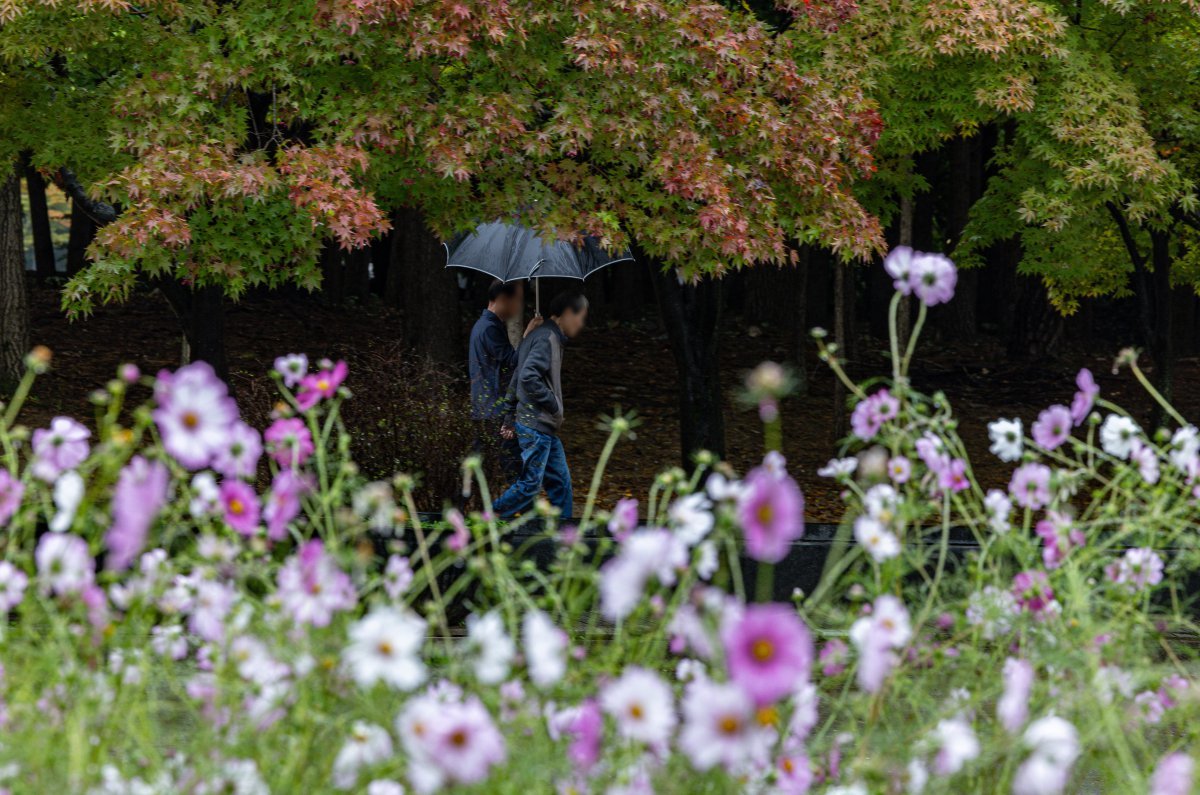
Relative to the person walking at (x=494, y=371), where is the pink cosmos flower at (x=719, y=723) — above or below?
above

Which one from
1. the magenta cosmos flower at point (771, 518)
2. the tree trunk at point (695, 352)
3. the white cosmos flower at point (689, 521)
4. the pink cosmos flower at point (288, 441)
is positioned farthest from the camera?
the tree trunk at point (695, 352)

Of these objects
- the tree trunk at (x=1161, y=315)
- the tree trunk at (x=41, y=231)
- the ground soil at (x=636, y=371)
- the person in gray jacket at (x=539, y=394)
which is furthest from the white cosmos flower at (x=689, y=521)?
the tree trunk at (x=41, y=231)

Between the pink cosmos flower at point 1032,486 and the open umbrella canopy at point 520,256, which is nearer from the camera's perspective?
the pink cosmos flower at point 1032,486

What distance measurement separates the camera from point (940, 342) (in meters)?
17.6

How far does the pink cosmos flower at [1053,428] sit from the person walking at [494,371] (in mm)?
3703

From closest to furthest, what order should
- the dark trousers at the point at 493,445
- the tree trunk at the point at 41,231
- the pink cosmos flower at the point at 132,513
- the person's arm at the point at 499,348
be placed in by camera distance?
the pink cosmos flower at the point at 132,513, the dark trousers at the point at 493,445, the person's arm at the point at 499,348, the tree trunk at the point at 41,231

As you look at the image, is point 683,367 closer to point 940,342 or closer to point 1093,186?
point 1093,186

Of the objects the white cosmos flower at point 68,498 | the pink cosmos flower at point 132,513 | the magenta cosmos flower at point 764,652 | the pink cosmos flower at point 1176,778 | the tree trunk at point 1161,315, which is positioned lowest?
the tree trunk at point 1161,315

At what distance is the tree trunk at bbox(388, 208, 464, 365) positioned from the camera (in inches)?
501

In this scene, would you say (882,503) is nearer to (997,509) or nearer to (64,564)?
(997,509)

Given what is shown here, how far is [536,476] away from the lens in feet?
21.4

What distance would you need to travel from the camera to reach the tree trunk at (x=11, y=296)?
11516 millimetres

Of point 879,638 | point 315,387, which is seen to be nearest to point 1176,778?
point 879,638

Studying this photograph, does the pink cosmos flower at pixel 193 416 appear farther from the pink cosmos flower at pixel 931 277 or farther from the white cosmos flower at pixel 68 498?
the pink cosmos flower at pixel 931 277
